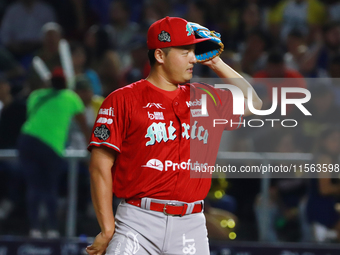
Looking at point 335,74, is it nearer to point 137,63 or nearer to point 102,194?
point 137,63

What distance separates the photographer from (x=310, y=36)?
25.6 feet

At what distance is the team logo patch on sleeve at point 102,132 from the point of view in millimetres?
3010

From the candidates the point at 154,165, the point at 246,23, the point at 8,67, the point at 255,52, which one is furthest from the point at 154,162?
the point at 8,67

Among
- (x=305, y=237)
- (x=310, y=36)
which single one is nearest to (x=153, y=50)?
(x=305, y=237)

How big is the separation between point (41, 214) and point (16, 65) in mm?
2671

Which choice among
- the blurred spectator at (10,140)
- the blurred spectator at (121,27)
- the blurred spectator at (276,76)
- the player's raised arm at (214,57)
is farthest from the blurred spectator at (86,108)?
the player's raised arm at (214,57)

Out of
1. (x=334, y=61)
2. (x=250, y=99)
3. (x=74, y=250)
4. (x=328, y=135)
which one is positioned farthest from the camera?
(x=334, y=61)

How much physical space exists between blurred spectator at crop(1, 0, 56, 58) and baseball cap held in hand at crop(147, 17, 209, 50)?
19.6ft

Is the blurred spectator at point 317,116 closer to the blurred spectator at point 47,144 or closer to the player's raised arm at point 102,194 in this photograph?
the blurred spectator at point 47,144

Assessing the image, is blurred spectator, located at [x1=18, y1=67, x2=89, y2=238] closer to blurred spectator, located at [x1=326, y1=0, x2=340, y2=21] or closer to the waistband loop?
the waistband loop

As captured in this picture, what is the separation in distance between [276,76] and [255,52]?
110 centimetres

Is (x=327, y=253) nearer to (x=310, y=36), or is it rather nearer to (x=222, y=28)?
(x=310, y=36)

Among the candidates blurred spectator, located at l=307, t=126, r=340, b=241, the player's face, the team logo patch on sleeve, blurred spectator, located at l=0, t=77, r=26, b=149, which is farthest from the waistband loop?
blurred spectator, located at l=0, t=77, r=26, b=149

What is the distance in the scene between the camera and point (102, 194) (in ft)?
9.82
